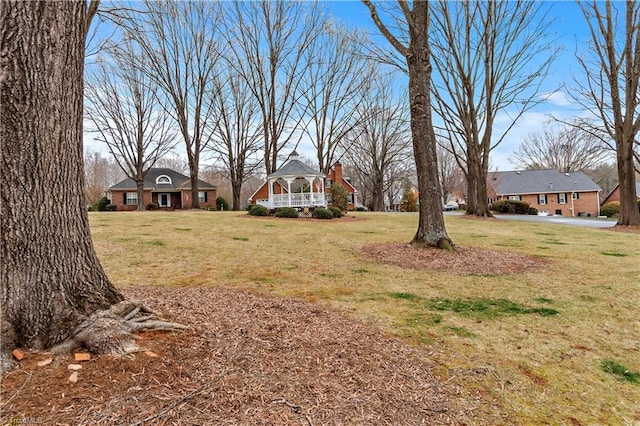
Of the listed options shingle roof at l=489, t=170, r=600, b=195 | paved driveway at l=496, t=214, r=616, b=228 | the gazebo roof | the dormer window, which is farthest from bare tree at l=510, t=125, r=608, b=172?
the dormer window

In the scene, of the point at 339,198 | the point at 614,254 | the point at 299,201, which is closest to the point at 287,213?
the point at 299,201

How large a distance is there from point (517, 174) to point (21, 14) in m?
45.1

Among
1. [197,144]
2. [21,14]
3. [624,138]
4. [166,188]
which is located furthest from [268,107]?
[21,14]

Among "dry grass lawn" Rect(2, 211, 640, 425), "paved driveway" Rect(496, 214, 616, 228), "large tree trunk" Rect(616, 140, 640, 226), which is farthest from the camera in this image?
"paved driveway" Rect(496, 214, 616, 228)

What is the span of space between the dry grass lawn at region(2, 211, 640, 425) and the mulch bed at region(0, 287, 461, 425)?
0.36m

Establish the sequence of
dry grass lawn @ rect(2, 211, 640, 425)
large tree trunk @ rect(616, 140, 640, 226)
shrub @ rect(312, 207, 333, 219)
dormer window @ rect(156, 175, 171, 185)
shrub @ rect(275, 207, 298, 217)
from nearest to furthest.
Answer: dry grass lawn @ rect(2, 211, 640, 425), large tree trunk @ rect(616, 140, 640, 226), shrub @ rect(312, 207, 333, 219), shrub @ rect(275, 207, 298, 217), dormer window @ rect(156, 175, 171, 185)

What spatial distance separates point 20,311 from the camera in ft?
6.73

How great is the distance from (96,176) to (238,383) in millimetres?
40365

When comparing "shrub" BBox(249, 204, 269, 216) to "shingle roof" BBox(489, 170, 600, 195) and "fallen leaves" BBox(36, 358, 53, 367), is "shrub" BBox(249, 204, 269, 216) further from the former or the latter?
"shingle roof" BBox(489, 170, 600, 195)

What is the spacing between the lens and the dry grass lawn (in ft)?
7.49

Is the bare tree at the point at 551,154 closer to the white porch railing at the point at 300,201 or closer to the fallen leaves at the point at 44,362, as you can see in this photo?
the white porch railing at the point at 300,201

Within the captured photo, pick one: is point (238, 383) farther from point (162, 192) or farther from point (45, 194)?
point (162, 192)

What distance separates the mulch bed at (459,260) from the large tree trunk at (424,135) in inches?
15.7

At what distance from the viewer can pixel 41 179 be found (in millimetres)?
2115
